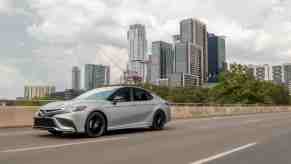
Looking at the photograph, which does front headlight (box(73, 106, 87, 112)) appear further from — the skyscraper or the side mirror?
the skyscraper

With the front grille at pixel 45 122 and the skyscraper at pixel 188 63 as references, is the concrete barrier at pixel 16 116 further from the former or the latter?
the skyscraper at pixel 188 63

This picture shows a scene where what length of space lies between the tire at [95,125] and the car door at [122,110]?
35 cm

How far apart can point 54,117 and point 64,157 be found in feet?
10.2

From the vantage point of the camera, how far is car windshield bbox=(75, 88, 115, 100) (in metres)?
11.5

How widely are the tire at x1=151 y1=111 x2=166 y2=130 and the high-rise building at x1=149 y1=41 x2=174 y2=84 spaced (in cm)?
10337

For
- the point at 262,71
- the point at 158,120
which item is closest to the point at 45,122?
the point at 158,120

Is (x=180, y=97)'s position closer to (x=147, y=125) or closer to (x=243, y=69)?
(x=243, y=69)

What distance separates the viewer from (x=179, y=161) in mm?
7289

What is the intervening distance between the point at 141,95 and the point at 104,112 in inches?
90.3

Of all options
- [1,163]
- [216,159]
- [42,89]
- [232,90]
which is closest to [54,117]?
[1,163]

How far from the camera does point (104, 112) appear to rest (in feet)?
36.6

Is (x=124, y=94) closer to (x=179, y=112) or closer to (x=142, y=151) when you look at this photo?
(x=142, y=151)

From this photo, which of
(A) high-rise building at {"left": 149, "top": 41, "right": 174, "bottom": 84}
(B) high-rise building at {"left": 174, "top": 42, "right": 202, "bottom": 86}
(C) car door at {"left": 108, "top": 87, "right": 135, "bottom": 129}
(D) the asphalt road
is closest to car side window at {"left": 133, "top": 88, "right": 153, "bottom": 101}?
(C) car door at {"left": 108, "top": 87, "right": 135, "bottom": 129}

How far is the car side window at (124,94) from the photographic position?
1203 centimetres
